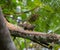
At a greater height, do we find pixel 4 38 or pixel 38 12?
pixel 4 38

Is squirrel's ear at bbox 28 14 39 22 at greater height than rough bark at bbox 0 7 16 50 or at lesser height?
lesser

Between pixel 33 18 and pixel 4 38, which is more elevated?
pixel 4 38

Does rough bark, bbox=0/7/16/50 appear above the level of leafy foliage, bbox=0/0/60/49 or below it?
above

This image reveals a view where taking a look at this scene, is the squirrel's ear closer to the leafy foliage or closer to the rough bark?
the leafy foliage

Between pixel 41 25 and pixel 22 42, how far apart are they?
0.32 metres

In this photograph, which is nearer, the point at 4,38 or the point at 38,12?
the point at 4,38

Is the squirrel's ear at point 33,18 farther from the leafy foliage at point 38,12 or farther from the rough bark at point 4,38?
the rough bark at point 4,38

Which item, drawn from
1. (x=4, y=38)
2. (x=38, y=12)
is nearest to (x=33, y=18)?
(x=38, y=12)

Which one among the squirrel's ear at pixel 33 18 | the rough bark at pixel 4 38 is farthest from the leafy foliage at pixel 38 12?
the rough bark at pixel 4 38

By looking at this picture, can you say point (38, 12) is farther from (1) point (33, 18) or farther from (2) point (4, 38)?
(2) point (4, 38)

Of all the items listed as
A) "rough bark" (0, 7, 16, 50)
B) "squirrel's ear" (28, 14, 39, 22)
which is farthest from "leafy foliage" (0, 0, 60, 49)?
"rough bark" (0, 7, 16, 50)

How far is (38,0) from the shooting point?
1.18 meters

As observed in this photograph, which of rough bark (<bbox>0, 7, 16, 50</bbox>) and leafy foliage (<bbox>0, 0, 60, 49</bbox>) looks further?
leafy foliage (<bbox>0, 0, 60, 49</bbox>)

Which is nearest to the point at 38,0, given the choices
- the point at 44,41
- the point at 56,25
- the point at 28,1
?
the point at 28,1
